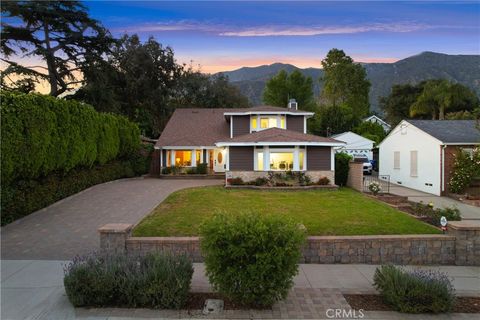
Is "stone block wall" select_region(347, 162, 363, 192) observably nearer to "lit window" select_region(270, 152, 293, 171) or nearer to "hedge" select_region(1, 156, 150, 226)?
"lit window" select_region(270, 152, 293, 171)

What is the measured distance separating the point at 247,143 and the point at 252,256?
14.8 metres

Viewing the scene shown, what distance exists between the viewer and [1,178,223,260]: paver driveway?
788cm

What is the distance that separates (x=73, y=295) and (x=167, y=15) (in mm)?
9167

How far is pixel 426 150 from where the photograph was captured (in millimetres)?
18500

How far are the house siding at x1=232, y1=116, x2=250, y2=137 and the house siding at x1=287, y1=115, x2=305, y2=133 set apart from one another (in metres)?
3.34

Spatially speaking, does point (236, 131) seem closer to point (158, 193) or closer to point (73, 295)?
point (158, 193)

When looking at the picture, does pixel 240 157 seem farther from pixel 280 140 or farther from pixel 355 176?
pixel 355 176

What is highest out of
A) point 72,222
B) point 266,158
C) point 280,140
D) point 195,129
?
point 195,129

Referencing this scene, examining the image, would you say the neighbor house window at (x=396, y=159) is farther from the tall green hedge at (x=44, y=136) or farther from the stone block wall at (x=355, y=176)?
the tall green hedge at (x=44, y=136)

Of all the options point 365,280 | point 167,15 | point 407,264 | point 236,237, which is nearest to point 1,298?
point 236,237

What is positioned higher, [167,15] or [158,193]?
[167,15]

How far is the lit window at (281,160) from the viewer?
64.4 ft

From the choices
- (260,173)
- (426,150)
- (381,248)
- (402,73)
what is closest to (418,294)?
(381,248)

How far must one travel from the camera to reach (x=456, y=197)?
53.9ft
